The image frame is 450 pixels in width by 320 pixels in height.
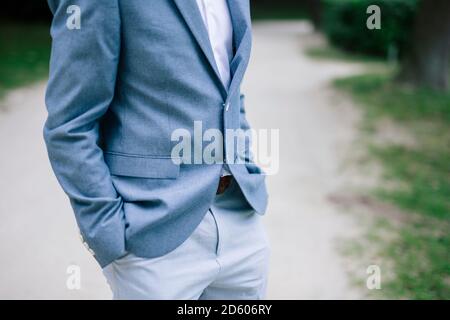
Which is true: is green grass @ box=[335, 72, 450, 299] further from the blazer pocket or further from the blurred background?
the blazer pocket

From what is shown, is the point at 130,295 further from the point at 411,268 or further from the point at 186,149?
the point at 411,268

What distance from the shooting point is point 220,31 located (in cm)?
195

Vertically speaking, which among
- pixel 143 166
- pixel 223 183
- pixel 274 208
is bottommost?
pixel 274 208

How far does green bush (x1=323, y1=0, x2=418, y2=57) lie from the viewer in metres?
14.9

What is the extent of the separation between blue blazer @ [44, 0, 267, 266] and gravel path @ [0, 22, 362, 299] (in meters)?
2.12

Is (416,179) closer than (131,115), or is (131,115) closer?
(131,115)

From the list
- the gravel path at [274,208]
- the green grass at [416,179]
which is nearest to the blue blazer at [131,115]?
the gravel path at [274,208]

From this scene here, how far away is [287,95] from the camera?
1062 cm

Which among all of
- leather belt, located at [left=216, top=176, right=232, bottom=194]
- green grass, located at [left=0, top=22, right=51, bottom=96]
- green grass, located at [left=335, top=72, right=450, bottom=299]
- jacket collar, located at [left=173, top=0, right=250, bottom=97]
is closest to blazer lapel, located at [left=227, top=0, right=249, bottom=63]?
jacket collar, located at [left=173, top=0, right=250, bottom=97]

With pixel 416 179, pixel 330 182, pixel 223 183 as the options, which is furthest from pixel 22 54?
pixel 223 183

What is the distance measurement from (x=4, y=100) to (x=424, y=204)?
6.32 metres

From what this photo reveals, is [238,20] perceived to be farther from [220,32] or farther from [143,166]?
[143,166]

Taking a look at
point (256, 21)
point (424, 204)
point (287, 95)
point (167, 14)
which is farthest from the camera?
point (256, 21)
